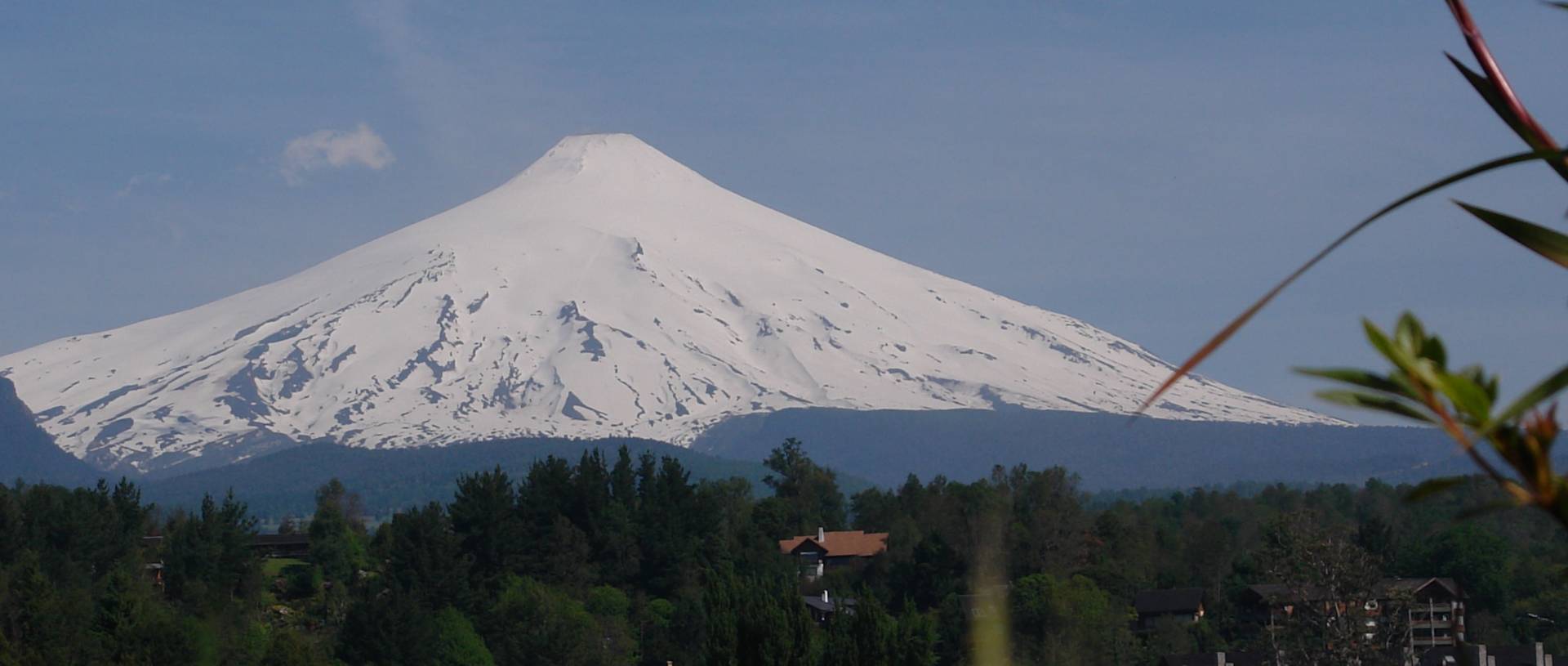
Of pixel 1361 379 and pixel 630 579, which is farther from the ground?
pixel 630 579

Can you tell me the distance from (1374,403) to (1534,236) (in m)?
0.30

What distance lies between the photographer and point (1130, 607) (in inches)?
2515

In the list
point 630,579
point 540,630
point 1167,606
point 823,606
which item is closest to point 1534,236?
point 540,630

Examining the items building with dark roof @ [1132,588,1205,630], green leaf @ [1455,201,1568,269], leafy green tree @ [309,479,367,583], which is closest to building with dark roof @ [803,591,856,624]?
building with dark roof @ [1132,588,1205,630]

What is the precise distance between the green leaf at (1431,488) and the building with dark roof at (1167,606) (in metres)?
61.5

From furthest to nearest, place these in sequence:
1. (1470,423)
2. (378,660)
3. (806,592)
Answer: (806,592), (378,660), (1470,423)

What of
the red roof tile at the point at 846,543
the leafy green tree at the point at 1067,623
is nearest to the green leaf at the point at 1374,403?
the leafy green tree at the point at 1067,623

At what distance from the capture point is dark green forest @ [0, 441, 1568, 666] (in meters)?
45.8

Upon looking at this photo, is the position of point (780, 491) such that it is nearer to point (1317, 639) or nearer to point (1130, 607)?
point (1130, 607)

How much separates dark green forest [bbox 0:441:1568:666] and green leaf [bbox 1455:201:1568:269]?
3554 cm

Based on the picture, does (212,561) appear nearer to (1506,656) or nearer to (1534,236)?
(1506,656)

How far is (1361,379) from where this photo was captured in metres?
1.43

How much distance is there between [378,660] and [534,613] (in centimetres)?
557

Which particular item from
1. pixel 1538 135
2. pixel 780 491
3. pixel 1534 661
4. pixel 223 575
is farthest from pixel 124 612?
pixel 780 491
